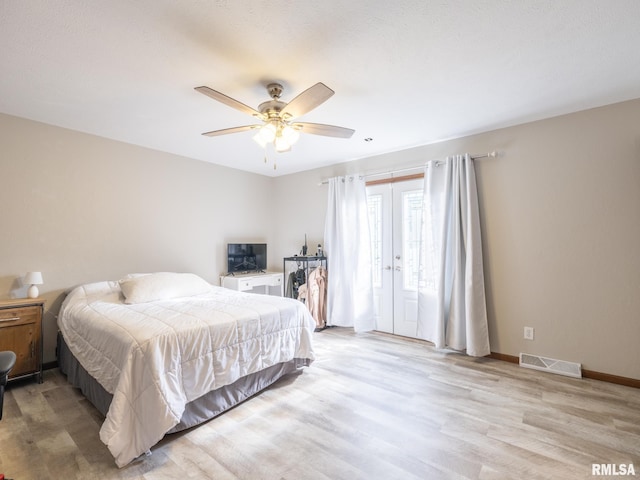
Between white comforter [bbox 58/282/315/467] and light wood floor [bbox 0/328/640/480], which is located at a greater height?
white comforter [bbox 58/282/315/467]

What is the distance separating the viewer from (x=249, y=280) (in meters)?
4.54

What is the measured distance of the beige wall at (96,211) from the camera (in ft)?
9.69

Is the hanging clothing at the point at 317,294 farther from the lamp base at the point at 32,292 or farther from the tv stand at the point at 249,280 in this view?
the lamp base at the point at 32,292

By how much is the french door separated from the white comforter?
64.1 inches

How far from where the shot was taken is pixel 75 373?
8.59 ft

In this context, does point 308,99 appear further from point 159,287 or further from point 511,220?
point 511,220

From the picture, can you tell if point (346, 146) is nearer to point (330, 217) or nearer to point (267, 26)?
point (330, 217)

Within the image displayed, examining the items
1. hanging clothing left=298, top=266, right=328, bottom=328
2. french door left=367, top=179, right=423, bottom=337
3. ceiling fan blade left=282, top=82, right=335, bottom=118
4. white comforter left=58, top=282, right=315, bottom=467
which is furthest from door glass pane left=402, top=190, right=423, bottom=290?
ceiling fan blade left=282, top=82, right=335, bottom=118

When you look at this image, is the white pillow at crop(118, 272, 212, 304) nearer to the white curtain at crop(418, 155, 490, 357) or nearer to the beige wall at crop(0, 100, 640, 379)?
the beige wall at crop(0, 100, 640, 379)

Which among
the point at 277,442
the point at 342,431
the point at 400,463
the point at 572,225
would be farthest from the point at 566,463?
the point at 572,225

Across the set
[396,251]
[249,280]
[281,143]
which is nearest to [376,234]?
[396,251]

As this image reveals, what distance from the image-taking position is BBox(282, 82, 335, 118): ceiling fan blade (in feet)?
6.17

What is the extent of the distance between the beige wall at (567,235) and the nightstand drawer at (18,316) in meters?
4.60

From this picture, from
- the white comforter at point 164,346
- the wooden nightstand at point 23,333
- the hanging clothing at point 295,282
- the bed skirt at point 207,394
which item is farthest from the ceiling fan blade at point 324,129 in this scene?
the wooden nightstand at point 23,333
